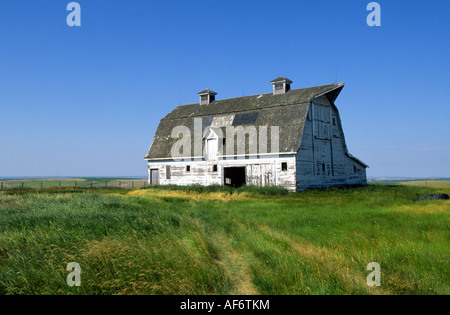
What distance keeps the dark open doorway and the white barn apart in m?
0.10

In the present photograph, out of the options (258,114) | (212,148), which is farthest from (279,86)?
(212,148)

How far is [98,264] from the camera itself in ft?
22.3

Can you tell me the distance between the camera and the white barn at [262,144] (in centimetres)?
2945

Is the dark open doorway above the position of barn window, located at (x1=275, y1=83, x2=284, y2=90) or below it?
below

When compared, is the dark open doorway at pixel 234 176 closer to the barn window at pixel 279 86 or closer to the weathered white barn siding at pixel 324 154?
the weathered white barn siding at pixel 324 154

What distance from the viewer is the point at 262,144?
30.5 metres

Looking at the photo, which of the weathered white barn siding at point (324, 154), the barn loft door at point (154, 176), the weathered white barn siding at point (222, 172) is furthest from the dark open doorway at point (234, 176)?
the barn loft door at point (154, 176)

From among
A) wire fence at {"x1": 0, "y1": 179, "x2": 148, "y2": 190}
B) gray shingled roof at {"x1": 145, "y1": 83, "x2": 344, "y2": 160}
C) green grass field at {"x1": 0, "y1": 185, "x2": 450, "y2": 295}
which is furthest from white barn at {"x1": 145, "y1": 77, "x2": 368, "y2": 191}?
green grass field at {"x1": 0, "y1": 185, "x2": 450, "y2": 295}

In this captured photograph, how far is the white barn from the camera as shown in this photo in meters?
29.5

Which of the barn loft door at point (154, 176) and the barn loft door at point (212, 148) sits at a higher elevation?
the barn loft door at point (212, 148)

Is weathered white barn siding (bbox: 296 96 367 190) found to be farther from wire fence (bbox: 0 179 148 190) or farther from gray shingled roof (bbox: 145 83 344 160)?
wire fence (bbox: 0 179 148 190)

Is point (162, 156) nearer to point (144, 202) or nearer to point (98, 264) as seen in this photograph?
point (144, 202)
